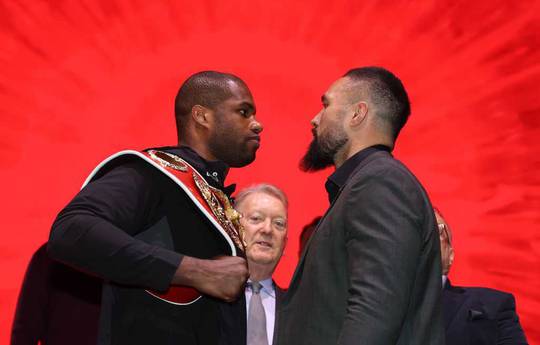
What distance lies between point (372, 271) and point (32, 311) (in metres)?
1.67

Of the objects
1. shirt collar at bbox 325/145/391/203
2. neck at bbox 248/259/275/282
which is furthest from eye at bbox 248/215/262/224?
shirt collar at bbox 325/145/391/203

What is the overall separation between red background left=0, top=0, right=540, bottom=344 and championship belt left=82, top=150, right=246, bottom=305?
134cm

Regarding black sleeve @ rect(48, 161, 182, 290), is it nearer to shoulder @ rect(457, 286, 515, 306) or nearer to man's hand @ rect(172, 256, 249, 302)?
man's hand @ rect(172, 256, 249, 302)

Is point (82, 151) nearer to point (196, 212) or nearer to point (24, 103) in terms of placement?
point (24, 103)

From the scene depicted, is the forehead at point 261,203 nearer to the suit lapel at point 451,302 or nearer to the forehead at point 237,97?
the suit lapel at point 451,302

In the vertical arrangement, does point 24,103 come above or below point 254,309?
above

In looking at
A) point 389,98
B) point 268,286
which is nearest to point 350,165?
point 389,98

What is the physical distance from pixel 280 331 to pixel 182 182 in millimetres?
439

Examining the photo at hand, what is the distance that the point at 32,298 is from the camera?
273 cm

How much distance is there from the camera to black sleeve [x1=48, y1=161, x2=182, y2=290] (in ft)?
5.34

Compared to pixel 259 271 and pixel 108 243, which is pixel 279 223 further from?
pixel 108 243

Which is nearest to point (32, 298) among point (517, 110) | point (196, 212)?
point (196, 212)

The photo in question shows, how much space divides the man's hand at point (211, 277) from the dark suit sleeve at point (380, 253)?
11.6 inches

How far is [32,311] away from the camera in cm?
272
